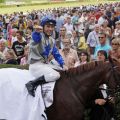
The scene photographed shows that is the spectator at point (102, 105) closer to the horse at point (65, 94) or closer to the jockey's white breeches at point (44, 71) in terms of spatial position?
the horse at point (65, 94)

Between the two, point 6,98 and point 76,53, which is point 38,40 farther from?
point 76,53

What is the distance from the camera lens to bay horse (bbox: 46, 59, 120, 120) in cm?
707

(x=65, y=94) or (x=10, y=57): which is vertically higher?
(x=65, y=94)

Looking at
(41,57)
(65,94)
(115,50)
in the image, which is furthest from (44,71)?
(115,50)

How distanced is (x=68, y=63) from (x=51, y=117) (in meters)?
3.05

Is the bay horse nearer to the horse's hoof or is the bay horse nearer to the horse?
the horse

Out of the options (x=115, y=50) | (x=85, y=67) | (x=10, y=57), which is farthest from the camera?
(x=10, y=57)

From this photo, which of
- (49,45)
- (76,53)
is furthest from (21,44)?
(49,45)

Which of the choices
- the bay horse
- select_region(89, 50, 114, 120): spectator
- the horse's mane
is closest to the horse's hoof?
the bay horse

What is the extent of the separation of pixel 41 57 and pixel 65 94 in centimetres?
76

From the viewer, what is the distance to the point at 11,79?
750cm

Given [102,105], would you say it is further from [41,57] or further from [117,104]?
[41,57]

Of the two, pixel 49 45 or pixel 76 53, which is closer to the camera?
pixel 49 45

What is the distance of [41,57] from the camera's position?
7426 millimetres
